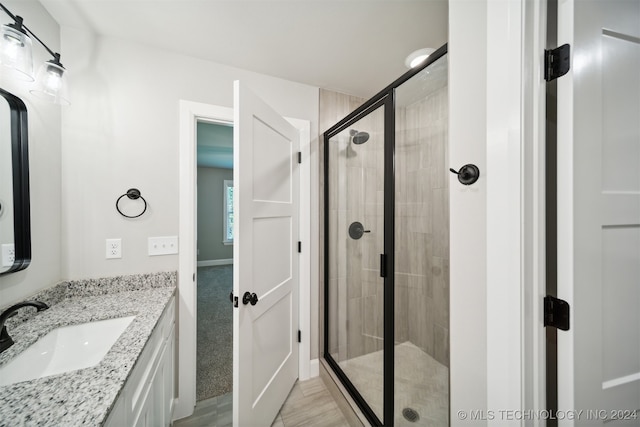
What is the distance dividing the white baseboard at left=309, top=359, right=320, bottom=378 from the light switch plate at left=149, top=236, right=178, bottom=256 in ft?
4.78

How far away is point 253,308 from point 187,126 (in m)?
1.33

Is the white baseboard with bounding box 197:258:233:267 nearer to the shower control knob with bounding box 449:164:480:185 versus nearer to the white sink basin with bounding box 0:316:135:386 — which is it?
the white sink basin with bounding box 0:316:135:386

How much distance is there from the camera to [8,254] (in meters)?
0.97

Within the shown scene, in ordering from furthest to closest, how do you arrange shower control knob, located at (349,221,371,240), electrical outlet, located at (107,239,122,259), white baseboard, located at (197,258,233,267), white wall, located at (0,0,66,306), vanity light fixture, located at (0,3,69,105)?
white baseboard, located at (197,258,233,267) < shower control knob, located at (349,221,371,240) < electrical outlet, located at (107,239,122,259) < white wall, located at (0,0,66,306) < vanity light fixture, located at (0,3,69,105)

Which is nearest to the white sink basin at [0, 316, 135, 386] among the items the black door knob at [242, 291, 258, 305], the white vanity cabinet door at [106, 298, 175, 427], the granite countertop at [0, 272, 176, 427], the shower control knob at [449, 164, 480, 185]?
the granite countertop at [0, 272, 176, 427]

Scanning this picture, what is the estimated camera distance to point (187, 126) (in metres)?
1.52

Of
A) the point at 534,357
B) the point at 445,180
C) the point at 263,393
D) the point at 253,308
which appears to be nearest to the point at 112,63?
the point at 253,308

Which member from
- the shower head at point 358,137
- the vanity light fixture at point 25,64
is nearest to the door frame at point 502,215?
the shower head at point 358,137

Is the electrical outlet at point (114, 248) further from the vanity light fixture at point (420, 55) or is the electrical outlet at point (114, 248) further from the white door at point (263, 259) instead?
the vanity light fixture at point (420, 55)

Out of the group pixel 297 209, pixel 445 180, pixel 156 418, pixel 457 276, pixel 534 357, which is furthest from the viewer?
pixel 297 209

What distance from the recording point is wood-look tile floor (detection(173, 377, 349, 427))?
144 centimetres

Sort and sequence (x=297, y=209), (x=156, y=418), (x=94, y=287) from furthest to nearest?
1. (x=297, y=209)
2. (x=94, y=287)
3. (x=156, y=418)

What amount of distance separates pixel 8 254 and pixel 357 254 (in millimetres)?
1865

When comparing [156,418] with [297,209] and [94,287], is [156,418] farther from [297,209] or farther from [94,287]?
[297,209]
